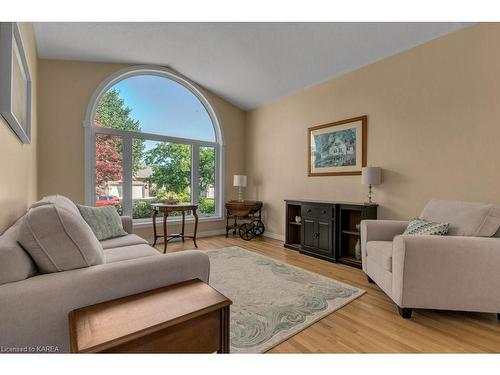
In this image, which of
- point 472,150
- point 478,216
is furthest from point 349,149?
point 478,216

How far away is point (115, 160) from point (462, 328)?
465cm

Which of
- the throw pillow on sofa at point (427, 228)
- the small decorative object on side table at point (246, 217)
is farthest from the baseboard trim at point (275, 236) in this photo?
the throw pillow on sofa at point (427, 228)

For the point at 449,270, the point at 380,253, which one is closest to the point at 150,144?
the point at 380,253

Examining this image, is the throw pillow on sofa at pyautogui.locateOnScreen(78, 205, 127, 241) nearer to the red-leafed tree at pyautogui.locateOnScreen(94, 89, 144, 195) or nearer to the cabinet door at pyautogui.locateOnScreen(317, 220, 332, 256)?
the red-leafed tree at pyautogui.locateOnScreen(94, 89, 144, 195)

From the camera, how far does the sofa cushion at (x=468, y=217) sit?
80.4 inches

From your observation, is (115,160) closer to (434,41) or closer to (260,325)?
(260,325)

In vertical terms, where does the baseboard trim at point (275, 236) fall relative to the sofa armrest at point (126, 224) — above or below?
below

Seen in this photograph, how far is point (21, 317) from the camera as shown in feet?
2.98

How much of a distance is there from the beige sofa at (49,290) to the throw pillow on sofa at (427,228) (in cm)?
222

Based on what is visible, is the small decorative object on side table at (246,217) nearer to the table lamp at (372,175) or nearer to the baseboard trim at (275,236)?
A: the baseboard trim at (275,236)

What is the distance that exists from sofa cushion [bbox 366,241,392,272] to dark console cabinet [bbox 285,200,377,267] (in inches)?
27.0

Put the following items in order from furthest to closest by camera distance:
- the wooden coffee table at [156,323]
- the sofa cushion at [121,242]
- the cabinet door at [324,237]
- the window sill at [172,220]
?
the window sill at [172,220] < the cabinet door at [324,237] < the sofa cushion at [121,242] < the wooden coffee table at [156,323]

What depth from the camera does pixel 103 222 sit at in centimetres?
255

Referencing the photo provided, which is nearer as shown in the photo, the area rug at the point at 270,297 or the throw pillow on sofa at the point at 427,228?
the area rug at the point at 270,297
